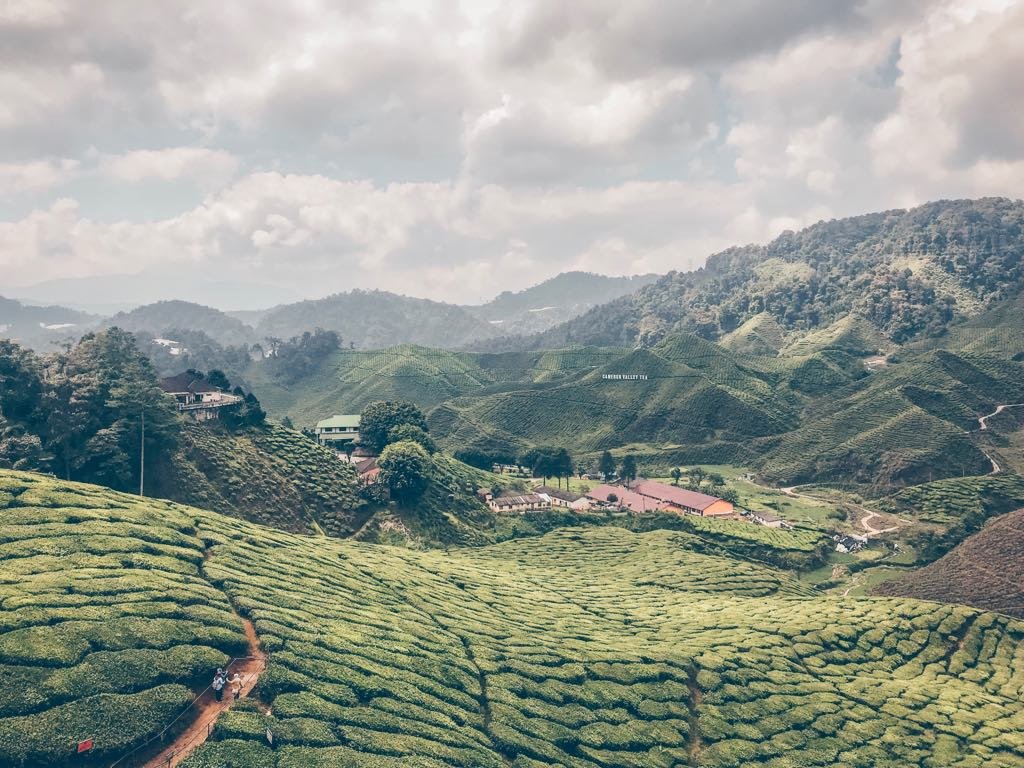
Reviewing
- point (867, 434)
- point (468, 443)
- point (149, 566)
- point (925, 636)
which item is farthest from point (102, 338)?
point (867, 434)

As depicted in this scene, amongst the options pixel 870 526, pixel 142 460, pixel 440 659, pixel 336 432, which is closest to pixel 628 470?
pixel 870 526

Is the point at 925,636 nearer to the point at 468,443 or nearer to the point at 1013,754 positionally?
the point at 1013,754

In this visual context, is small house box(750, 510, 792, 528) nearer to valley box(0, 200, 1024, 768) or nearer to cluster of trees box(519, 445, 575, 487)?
valley box(0, 200, 1024, 768)

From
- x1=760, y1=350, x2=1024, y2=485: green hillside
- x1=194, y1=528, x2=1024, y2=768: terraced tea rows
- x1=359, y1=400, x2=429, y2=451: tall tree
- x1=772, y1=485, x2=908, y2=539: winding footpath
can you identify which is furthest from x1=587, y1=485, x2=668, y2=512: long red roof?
x1=760, y1=350, x2=1024, y2=485: green hillside

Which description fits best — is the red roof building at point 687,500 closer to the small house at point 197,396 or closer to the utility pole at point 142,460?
the small house at point 197,396

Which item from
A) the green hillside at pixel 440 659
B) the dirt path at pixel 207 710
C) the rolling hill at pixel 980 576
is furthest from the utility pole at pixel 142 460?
the rolling hill at pixel 980 576

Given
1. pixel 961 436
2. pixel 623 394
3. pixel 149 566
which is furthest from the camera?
pixel 623 394
